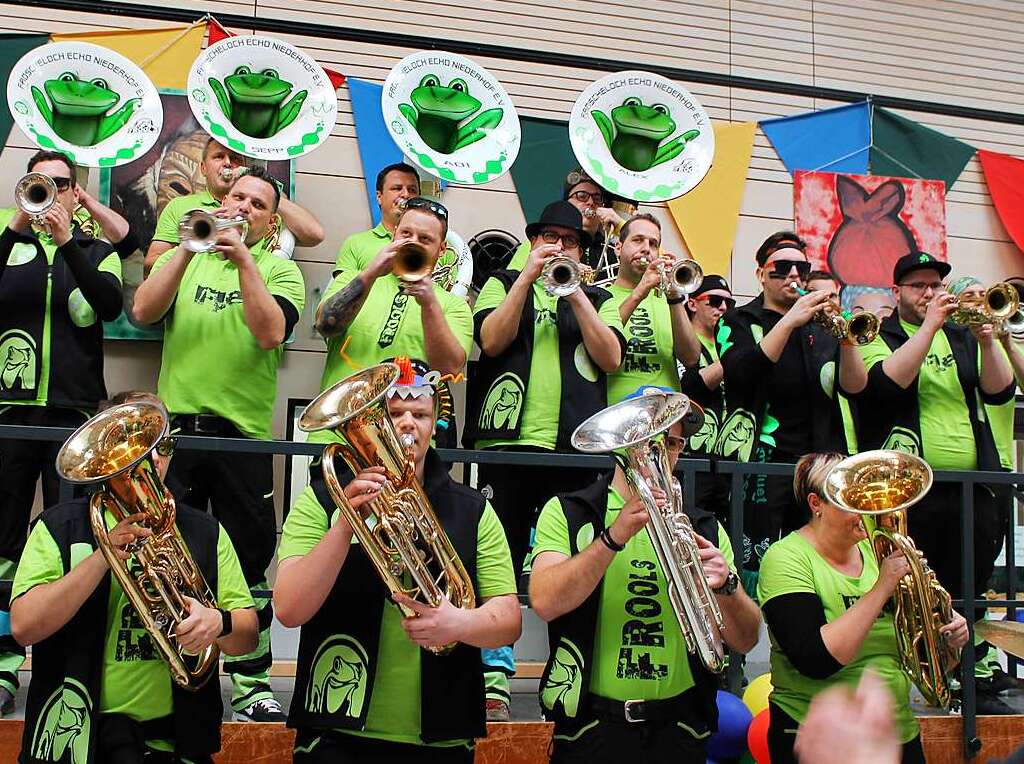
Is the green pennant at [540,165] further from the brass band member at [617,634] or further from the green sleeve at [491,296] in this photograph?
the brass band member at [617,634]

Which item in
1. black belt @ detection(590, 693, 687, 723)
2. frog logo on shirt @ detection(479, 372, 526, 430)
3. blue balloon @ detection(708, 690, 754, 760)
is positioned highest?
frog logo on shirt @ detection(479, 372, 526, 430)

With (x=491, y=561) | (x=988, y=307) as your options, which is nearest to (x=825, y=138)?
(x=988, y=307)

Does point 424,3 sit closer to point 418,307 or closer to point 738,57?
point 738,57

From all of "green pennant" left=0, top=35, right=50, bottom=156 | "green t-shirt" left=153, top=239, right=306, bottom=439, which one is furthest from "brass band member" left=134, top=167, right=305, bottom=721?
"green pennant" left=0, top=35, right=50, bottom=156

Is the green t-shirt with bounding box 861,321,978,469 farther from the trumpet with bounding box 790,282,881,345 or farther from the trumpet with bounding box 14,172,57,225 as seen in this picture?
the trumpet with bounding box 14,172,57,225

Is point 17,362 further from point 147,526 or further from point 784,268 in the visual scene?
point 784,268

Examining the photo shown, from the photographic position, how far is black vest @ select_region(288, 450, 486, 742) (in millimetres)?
3332

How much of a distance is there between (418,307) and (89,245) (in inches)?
55.5

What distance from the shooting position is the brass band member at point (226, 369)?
4.70m

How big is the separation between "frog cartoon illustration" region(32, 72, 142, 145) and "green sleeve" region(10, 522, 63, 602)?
281 centimetres

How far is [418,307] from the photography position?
5.05m

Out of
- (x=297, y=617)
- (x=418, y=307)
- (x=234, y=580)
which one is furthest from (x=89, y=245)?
(x=297, y=617)

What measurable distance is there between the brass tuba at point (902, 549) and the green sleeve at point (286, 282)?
234 cm

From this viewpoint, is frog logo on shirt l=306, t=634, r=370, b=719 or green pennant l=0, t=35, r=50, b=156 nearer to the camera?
frog logo on shirt l=306, t=634, r=370, b=719
